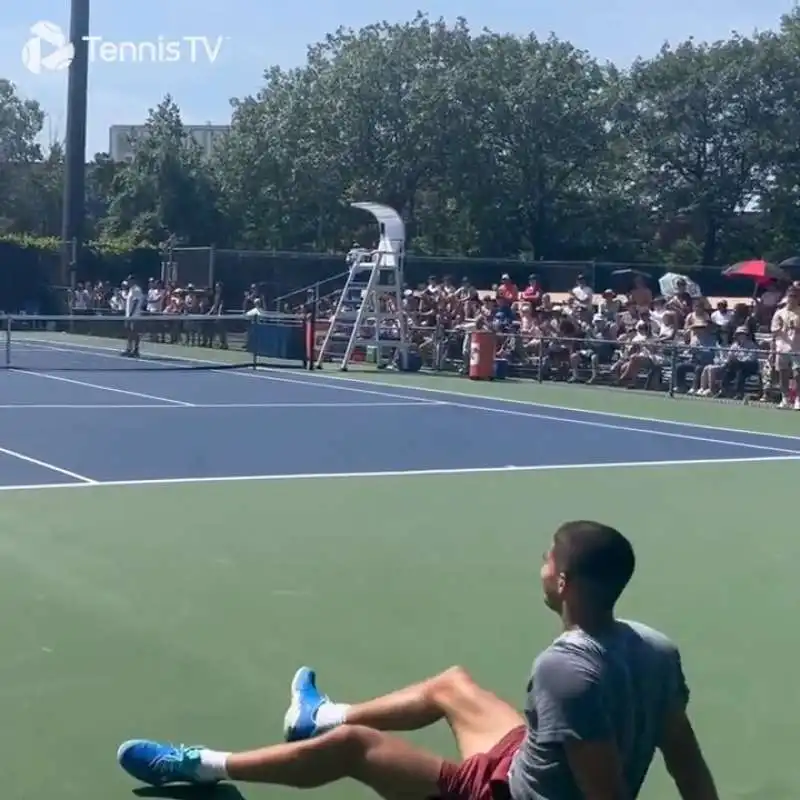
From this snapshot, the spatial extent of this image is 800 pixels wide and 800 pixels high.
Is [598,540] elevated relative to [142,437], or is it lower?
elevated

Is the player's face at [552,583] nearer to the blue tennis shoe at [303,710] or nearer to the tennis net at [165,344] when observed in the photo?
the blue tennis shoe at [303,710]

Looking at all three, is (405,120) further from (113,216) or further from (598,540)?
(598,540)

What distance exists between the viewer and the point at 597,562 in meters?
3.61

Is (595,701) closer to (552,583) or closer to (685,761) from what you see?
(552,583)

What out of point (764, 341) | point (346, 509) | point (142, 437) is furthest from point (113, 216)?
point (346, 509)

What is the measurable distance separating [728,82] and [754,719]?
48034 millimetres

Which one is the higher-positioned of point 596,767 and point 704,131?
point 704,131

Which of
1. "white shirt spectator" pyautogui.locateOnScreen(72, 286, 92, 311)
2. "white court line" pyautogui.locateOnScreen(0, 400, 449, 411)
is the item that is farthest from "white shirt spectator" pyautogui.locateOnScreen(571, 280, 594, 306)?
"white shirt spectator" pyautogui.locateOnScreen(72, 286, 92, 311)

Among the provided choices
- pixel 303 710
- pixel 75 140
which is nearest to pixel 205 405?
pixel 303 710

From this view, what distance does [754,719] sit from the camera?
19.4 feet

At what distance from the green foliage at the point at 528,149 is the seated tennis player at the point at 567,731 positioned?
48.6 metres

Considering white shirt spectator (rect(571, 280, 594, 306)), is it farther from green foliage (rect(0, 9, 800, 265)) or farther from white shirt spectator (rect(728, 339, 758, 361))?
green foliage (rect(0, 9, 800, 265))

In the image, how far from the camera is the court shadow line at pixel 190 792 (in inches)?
196

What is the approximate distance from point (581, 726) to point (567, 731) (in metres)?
0.04
